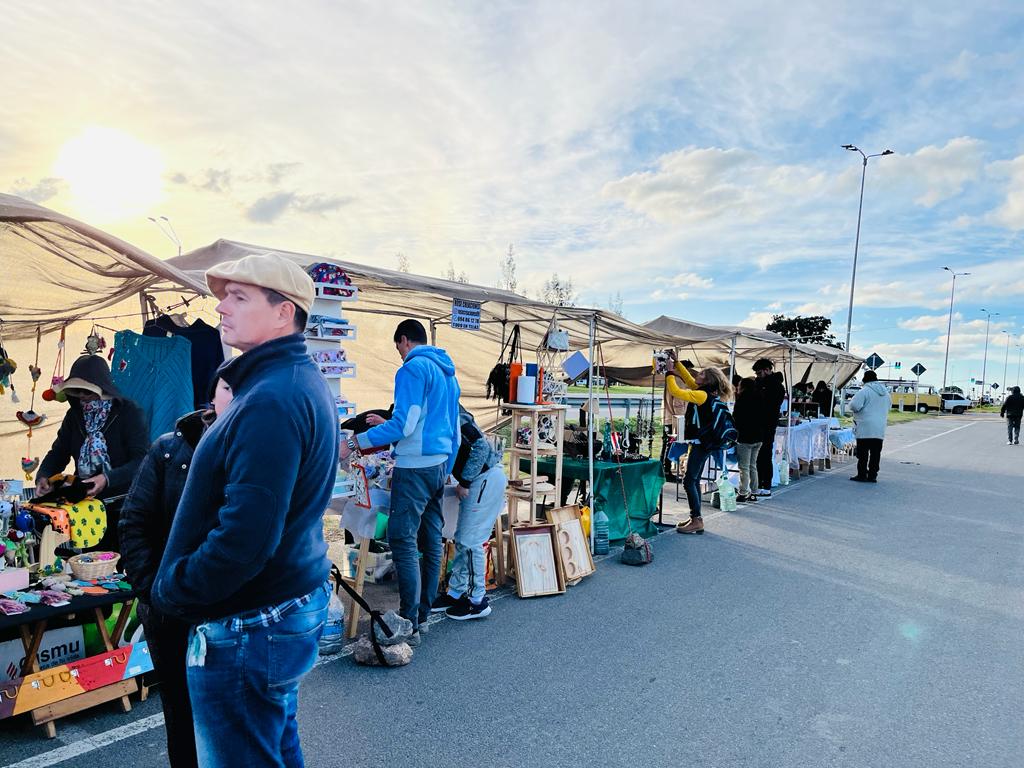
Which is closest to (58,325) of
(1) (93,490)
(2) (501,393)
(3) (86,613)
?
(1) (93,490)

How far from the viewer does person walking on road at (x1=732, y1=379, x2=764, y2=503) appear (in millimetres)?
9867

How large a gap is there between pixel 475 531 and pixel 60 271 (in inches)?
126

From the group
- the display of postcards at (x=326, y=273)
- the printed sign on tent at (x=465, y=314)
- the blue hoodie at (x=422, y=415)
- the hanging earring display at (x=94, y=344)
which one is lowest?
the blue hoodie at (x=422, y=415)

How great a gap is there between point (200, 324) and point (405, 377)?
198cm

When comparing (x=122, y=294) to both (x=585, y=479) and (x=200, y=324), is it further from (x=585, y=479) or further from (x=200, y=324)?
(x=585, y=479)

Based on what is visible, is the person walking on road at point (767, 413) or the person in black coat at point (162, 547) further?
the person walking on road at point (767, 413)

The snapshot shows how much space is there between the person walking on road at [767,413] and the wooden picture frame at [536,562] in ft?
17.5

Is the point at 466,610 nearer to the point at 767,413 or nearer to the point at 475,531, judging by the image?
the point at 475,531

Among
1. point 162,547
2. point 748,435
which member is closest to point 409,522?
point 162,547

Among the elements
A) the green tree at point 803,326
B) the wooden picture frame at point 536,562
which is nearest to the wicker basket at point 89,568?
the wooden picture frame at point 536,562

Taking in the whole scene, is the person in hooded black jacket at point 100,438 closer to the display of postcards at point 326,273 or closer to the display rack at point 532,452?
the display of postcards at point 326,273

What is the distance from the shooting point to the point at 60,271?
14.9 feet

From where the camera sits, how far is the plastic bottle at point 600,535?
6879 mm

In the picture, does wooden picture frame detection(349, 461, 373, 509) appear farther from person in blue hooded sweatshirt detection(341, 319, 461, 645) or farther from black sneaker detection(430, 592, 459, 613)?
black sneaker detection(430, 592, 459, 613)
